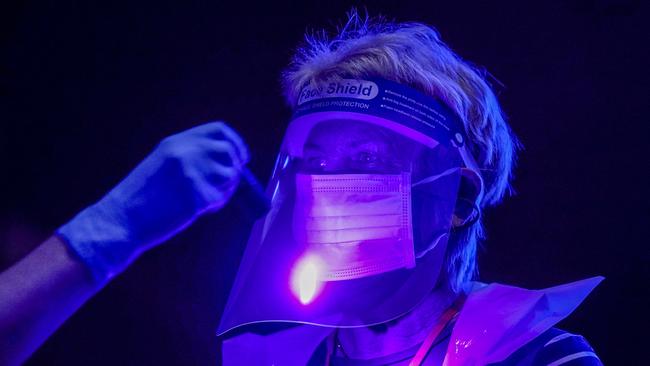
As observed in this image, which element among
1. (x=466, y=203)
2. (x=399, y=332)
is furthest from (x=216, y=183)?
(x=466, y=203)

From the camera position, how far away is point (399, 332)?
1382mm

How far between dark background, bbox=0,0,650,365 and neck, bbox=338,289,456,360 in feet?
2.17

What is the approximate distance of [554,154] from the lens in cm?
186

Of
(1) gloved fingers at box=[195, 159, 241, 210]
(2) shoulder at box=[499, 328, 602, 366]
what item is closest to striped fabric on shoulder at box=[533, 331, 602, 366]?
(2) shoulder at box=[499, 328, 602, 366]

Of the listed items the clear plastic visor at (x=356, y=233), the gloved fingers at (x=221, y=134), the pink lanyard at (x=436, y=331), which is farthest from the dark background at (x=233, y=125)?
the gloved fingers at (x=221, y=134)

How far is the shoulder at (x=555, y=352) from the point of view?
1.12m

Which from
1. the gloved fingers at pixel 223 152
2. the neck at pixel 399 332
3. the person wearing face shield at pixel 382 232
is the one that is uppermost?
the gloved fingers at pixel 223 152

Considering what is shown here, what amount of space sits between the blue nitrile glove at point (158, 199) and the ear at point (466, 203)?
0.72 metres

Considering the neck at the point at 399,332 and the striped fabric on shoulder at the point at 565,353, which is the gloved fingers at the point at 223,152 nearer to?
the neck at the point at 399,332

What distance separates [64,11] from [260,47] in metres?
0.78

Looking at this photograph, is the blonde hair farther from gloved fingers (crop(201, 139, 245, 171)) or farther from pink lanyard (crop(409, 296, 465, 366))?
gloved fingers (crop(201, 139, 245, 171))

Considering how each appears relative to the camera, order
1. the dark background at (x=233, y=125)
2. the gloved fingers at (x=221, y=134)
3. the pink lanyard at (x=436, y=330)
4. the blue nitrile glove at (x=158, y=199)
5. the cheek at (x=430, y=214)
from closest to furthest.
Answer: the blue nitrile glove at (x=158, y=199) → the gloved fingers at (x=221, y=134) → the pink lanyard at (x=436, y=330) → the cheek at (x=430, y=214) → the dark background at (x=233, y=125)

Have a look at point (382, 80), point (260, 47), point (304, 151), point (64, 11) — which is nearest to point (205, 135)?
point (304, 151)

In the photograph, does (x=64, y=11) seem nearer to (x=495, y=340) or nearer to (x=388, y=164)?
(x=388, y=164)
